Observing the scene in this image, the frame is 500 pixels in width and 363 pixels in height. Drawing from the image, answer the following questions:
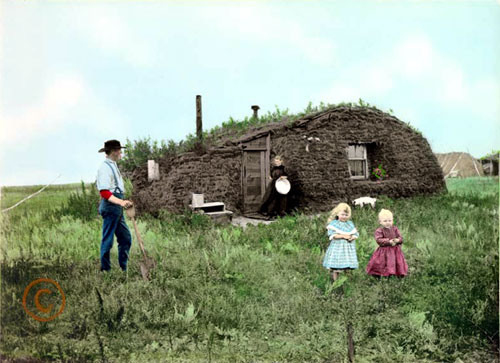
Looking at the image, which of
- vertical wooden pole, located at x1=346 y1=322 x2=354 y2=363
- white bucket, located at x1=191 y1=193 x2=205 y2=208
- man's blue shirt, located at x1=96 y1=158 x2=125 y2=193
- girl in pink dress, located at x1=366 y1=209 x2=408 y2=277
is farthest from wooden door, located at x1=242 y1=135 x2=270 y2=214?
vertical wooden pole, located at x1=346 y1=322 x2=354 y2=363

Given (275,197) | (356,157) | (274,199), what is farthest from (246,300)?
(356,157)

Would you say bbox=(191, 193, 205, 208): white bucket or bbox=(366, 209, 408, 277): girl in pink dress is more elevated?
bbox=(191, 193, 205, 208): white bucket

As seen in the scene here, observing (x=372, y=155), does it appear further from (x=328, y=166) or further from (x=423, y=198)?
(x=423, y=198)

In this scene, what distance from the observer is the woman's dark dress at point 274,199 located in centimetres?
620

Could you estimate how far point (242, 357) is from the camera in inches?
127

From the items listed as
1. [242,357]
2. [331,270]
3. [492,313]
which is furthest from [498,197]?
[242,357]

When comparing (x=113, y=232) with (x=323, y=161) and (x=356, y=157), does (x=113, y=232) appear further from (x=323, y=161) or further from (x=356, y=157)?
(x=356, y=157)

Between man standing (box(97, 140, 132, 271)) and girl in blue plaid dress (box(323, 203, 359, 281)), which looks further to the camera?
girl in blue plaid dress (box(323, 203, 359, 281))

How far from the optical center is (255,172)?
274 inches

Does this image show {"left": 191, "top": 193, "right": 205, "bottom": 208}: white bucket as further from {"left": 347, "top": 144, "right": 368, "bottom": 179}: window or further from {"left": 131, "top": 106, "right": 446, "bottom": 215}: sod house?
{"left": 347, "top": 144, "right": 368, "bottom": 179}: window

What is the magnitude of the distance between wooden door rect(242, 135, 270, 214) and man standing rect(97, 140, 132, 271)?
242 centimetres

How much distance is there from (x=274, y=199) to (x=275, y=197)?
184 mm

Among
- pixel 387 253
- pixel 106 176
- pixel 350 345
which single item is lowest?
pixel 350 345

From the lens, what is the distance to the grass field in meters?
3.29
